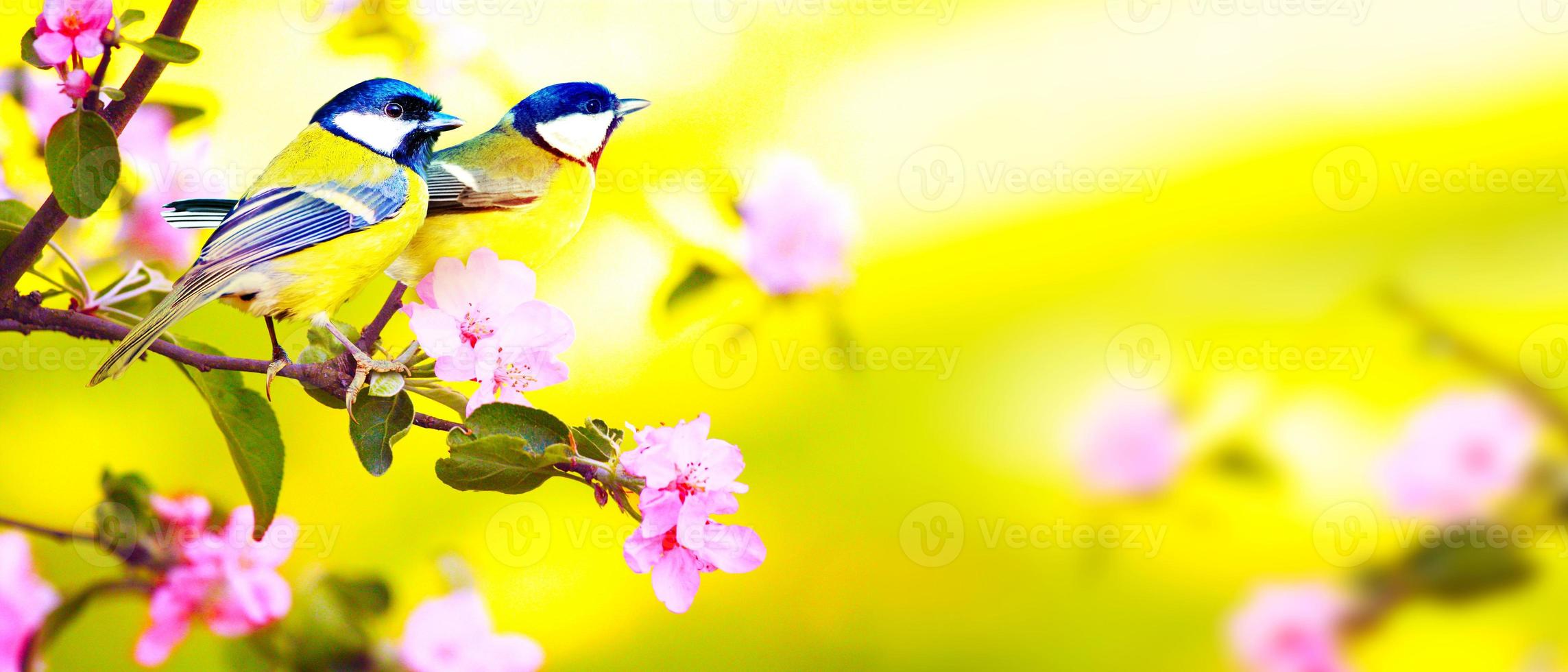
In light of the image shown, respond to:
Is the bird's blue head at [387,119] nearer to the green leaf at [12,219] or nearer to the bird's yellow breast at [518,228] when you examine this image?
the bird's yellow breast at [518,228]

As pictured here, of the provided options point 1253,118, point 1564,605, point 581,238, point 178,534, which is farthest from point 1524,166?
point 178,534

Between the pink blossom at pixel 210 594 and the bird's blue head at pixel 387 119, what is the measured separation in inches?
9.7

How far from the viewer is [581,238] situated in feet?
4.11

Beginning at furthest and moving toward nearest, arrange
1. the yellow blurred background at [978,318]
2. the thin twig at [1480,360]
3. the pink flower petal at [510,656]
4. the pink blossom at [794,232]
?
the yellow blurred background at [978,318], the thin twig at [1480,360], the pink blossom at [794,232], the pink flower petal at [510,656]

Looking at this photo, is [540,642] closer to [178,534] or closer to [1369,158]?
[178,534]

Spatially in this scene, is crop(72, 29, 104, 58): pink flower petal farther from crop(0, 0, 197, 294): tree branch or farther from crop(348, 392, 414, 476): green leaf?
crop(348, 392, 414, 476): green leaf

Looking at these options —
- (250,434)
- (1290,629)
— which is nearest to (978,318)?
(1290,629)

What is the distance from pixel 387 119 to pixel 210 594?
1.00 ft

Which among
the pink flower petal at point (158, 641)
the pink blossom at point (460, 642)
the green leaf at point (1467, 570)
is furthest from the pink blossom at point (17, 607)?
the green leaf at point (1467, 570)

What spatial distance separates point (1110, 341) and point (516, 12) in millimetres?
877

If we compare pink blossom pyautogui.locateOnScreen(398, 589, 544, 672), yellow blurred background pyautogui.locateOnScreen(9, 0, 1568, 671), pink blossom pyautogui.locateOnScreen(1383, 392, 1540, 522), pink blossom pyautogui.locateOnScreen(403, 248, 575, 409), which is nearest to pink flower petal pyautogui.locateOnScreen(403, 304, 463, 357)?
pink blossom pyautogui.locateOnScreen(403, 248, 575, 409)

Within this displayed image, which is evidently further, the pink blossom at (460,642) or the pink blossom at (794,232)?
the pink blossom at (794,232)

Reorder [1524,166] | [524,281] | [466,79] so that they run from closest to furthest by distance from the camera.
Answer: [524,281] → [466,79] → [1524,166]

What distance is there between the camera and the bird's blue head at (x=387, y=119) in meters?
0.48
